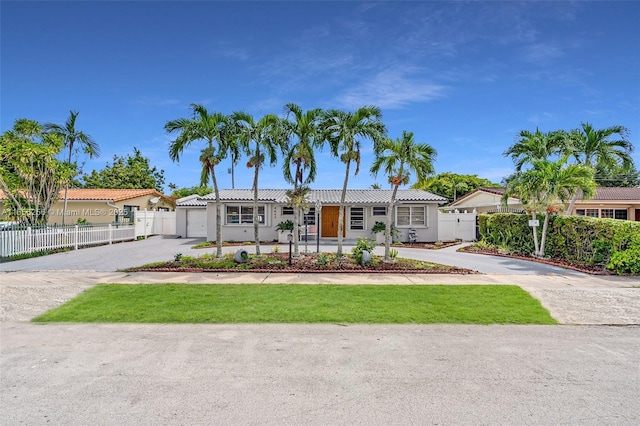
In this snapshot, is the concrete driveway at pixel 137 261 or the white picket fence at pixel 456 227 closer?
the concrete driveway at pixel 137 261

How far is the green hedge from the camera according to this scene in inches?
420

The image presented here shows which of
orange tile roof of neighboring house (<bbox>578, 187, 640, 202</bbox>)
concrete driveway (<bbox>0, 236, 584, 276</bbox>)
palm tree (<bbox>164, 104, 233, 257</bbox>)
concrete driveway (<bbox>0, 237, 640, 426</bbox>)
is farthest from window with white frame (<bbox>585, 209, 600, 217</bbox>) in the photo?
palm tree (<bbox>164, 104, 233, 257</bbox>)

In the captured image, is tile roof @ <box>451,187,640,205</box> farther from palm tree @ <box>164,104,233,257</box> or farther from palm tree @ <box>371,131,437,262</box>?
palm tree @ <box>164,104,233,257</box>

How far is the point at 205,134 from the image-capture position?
12281 millimetres

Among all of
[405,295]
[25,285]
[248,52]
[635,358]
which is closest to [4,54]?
[248,52]

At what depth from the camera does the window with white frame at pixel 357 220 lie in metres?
21.6

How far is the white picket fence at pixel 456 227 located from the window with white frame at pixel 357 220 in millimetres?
4976

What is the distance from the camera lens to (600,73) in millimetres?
14266

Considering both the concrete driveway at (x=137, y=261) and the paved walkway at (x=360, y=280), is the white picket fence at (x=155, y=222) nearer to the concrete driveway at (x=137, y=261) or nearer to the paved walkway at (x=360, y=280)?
the concrete driveway at (x=137, y=261)

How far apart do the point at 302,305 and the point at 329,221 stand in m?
14.7

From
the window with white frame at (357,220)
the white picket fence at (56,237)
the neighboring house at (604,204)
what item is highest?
the neighboring house at (604,204)

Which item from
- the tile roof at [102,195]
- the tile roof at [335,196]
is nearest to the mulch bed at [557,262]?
the tile roof at [335,196]

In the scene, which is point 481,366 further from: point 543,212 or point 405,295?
point 543,212

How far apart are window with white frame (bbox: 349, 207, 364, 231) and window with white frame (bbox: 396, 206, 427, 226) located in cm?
217
